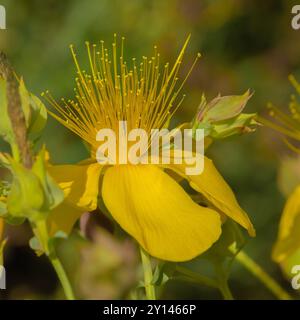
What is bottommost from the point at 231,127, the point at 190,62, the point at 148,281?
the point at 148,281

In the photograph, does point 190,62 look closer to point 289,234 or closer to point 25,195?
point 289,234

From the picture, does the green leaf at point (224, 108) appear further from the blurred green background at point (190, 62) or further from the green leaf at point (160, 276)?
the blurred green background at point (190, 62)

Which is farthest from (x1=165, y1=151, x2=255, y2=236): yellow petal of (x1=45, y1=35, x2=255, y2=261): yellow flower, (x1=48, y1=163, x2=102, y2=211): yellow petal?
(x1=48, y1=163, x2=102, y2=211): yellow petal

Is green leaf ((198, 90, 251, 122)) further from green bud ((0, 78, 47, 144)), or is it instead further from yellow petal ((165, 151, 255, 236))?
green bud ((0, 78, 47, 144))

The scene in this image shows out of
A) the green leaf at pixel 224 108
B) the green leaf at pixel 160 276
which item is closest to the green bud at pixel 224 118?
the green leaf at pixel 224 108

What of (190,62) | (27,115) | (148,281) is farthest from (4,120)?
(190,62)
